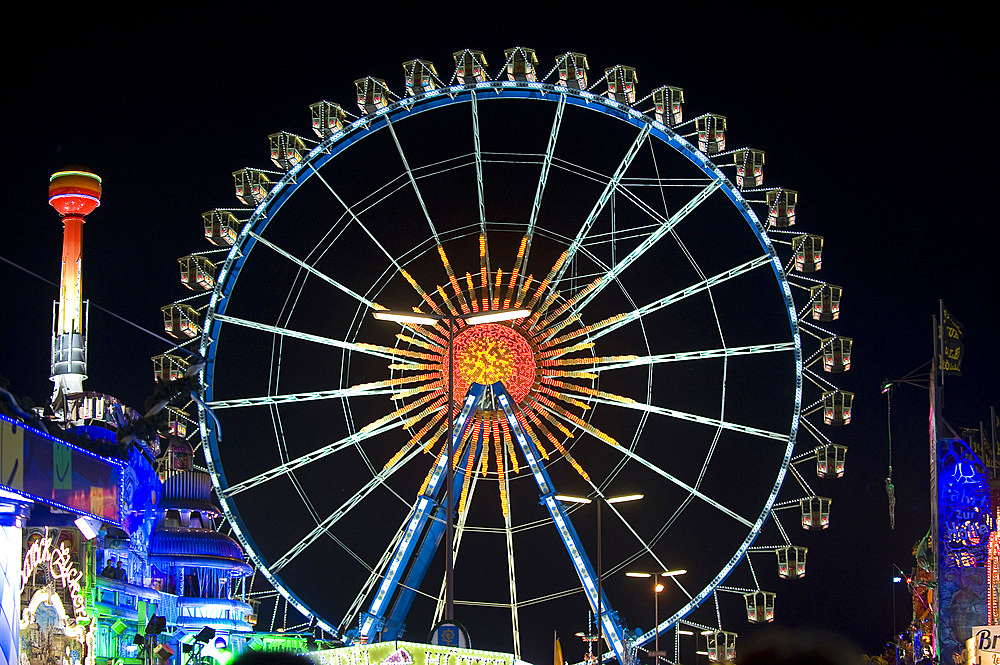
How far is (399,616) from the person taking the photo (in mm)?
30734

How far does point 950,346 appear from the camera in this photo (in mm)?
45062

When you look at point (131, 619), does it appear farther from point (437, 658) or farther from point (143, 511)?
point (437, 658)

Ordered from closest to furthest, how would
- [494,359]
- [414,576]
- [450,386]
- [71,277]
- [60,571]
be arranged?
[450,386]
[60,571]
[414,576]
[494,359]
[71,277]

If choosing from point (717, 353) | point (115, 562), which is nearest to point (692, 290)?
point (717, 353)

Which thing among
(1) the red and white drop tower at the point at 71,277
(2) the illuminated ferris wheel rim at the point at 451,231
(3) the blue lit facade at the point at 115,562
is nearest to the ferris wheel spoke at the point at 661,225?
(2) the illuminated ferris wheel rim at the point at 451,231

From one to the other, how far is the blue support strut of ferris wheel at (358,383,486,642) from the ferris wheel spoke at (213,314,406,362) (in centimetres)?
205

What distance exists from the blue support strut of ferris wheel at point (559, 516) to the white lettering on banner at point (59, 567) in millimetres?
9282

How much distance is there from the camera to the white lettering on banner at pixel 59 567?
28.4 m

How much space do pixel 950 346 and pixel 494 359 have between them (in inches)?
739

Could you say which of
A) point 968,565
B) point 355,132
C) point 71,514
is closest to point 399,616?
point 71,514

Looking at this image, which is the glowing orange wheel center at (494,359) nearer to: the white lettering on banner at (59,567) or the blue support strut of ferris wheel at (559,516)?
the blue support strut of ferris wheel at (559,516)

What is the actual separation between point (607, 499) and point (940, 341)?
1634cm

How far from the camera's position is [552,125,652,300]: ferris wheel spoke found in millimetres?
32469

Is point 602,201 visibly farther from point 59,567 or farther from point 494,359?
point 59,567
